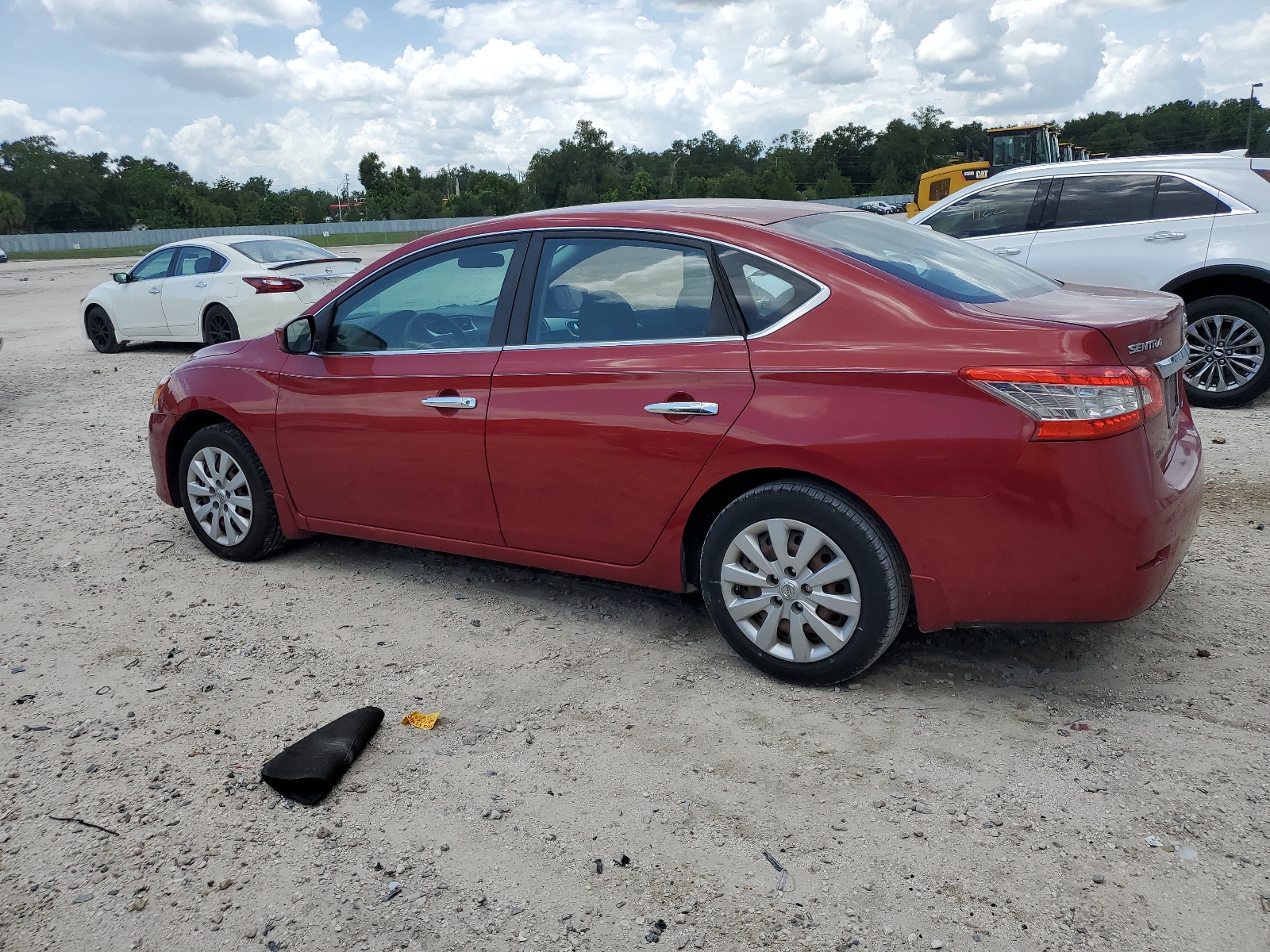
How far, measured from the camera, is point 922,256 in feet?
13.3

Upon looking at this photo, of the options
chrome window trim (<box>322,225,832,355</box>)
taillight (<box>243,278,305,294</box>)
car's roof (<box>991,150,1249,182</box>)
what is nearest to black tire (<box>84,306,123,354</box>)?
taillight (<box>243,278,305,294</box>)

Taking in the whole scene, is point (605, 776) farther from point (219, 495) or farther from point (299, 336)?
point (219, 495)

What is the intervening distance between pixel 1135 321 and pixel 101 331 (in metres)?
14.4

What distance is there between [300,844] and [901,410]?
2.26 m

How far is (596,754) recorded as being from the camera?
11.3ft

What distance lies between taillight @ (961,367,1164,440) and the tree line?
8201cm

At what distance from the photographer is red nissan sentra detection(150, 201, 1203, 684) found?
10.7 feet

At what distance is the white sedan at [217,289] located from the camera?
40.6 ft

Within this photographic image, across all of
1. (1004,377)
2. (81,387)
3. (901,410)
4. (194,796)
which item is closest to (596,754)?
(194,796)

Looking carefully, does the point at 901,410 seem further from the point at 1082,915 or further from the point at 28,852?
the point at 28,852

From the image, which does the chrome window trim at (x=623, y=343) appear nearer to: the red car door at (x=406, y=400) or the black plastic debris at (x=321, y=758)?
the red car door at (x=406, y=400)

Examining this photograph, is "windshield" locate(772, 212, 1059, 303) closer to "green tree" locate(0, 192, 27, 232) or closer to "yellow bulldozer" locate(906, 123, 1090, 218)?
"yellow bulldozer" locate(906, 123, 1090, 218)

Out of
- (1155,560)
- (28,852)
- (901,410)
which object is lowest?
(28,852)

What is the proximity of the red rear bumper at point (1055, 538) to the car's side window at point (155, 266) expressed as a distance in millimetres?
12518
